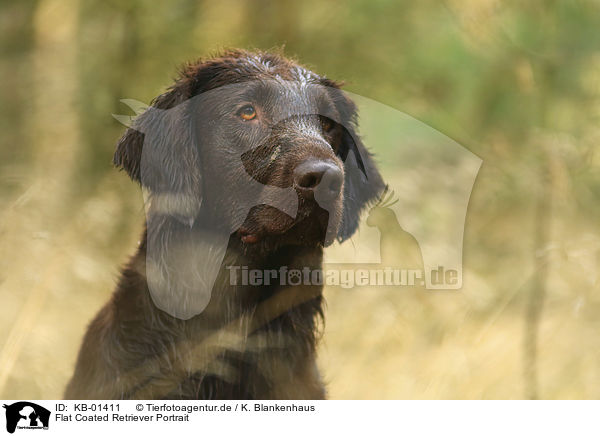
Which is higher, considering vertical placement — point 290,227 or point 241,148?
point 241,148

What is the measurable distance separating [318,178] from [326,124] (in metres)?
0.59

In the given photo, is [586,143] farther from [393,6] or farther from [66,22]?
[66,22]

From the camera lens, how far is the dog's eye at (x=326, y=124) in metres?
3.07

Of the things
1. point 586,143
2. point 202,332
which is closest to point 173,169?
point 202,332

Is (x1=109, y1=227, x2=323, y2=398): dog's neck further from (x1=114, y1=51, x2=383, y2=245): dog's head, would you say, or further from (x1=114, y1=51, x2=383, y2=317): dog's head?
(x1=114, y1=51, x2=383, y2=245): dog's head

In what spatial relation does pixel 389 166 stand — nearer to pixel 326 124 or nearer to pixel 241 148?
pixel 326 124

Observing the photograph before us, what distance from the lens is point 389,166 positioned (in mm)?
3627
